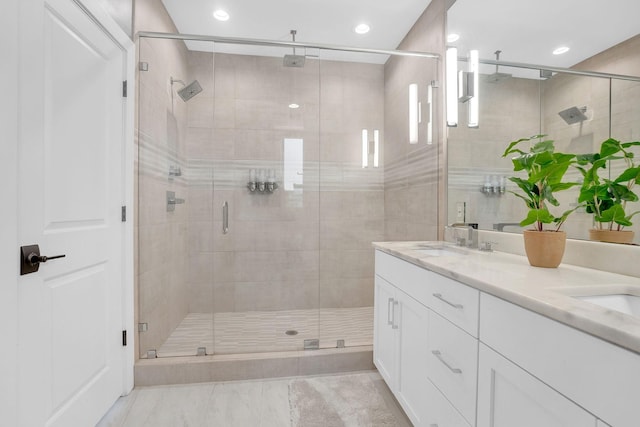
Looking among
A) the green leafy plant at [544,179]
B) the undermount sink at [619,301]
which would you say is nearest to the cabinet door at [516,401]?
the undermount sink at [619,301]

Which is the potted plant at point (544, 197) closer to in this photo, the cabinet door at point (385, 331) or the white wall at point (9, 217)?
the cabinet door at point (385, 331)

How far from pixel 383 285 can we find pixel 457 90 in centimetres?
134

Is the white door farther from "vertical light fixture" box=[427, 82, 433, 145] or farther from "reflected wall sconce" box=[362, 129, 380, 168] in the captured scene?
"vertical light fixture" box=[427, 82, 433, 145]

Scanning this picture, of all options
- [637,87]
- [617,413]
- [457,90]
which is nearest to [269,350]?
[617,413]

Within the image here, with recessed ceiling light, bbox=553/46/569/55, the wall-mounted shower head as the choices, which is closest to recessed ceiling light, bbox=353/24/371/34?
the wall-mounted shower head

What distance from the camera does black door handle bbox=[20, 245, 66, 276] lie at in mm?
1137

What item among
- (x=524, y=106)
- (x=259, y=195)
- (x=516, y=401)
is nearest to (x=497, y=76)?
(x=524, y=106)

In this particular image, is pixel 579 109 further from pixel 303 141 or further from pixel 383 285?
pixel 303 141

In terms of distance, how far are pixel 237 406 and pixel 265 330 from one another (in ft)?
2.49

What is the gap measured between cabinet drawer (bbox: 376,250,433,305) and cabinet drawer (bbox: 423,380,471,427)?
0.35 meters

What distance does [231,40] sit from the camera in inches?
90.7

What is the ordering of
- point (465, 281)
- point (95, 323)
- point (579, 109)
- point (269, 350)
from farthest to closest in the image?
point (269, 350), point (95, 323), point (579, 109), point (465, 281)

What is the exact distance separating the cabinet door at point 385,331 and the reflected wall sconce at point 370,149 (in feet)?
4.59

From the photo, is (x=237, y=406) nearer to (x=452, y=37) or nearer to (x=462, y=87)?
(x=462, y=87)
